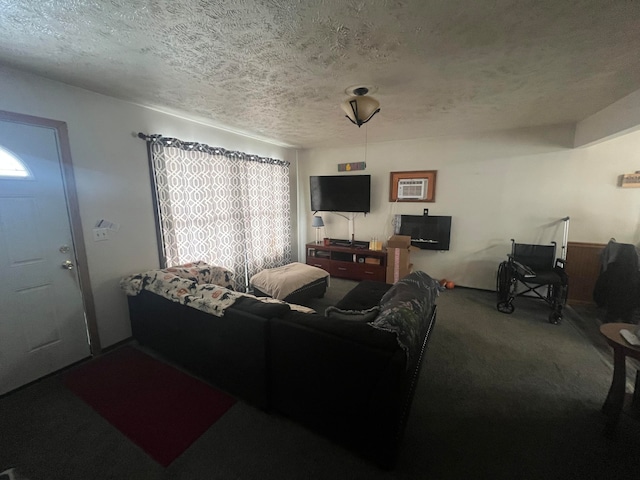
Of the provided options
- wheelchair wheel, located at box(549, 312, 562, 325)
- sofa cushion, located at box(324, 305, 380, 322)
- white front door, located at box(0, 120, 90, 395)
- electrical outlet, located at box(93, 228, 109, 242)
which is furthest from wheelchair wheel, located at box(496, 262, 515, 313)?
white front door, located at box(0, 120, 90, 395)

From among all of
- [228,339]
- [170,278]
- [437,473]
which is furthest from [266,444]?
[170,278]

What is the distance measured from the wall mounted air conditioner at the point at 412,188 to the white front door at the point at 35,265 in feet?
14.1

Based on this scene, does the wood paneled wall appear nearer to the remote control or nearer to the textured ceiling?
the textured ceiling

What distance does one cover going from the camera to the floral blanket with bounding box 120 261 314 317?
1877 millimetres

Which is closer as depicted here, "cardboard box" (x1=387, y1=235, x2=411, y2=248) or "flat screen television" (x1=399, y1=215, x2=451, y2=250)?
"cardboard box" (x1=387, y1=235, x2=411, y2=248)

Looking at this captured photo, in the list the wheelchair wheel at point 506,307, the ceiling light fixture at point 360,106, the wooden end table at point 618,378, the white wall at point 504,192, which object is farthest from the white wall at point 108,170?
Result: the wheelchair wheel at point 506,307

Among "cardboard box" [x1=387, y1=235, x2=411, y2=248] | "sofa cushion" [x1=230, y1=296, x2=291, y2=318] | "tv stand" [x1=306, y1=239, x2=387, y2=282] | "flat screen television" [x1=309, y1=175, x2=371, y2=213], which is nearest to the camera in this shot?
"sofa cushion" [x1=230, y1=296, x2=291, y2=318]

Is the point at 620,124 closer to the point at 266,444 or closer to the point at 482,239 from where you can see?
the point at 482,239

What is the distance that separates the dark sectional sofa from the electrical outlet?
961 millimetres

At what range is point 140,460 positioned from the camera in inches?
57.7

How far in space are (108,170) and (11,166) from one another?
1.99ft

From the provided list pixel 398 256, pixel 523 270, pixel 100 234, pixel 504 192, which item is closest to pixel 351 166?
pixel 398 256

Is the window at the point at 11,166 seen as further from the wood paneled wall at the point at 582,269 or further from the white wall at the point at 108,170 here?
Answer: the wood paneled wall at the point at 582,269

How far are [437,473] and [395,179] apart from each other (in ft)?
12.8
